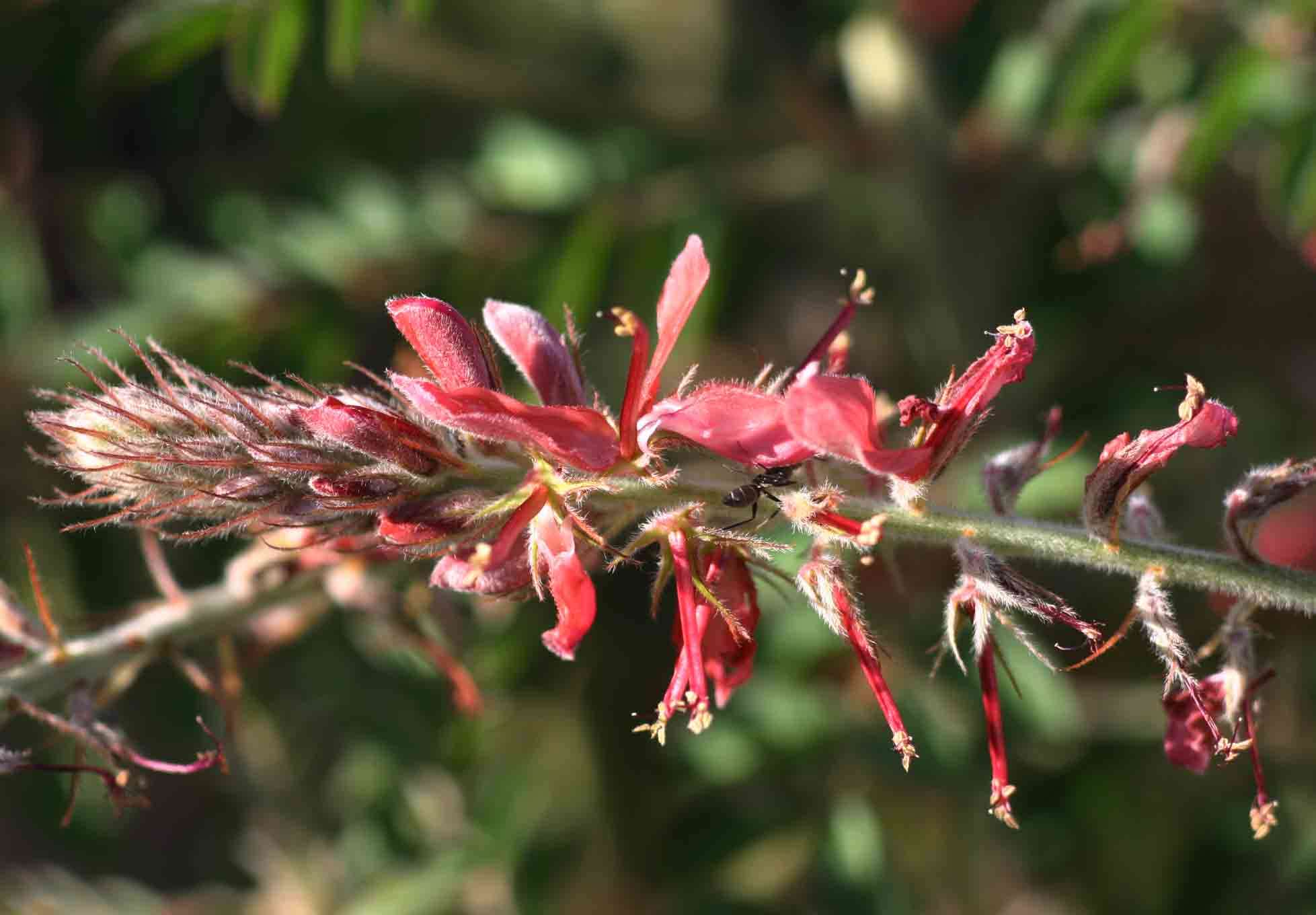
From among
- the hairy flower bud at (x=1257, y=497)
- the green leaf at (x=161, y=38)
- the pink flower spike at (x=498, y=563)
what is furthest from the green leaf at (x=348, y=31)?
the hairy flower bud at (x=1257, y=497)

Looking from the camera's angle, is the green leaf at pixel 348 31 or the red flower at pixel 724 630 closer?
the red flower at pixel 724 630

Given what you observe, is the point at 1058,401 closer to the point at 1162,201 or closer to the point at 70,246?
the point at 1162,201

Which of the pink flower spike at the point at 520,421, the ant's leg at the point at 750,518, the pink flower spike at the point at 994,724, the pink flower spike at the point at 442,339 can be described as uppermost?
the pink flower spike at the point at 442,339

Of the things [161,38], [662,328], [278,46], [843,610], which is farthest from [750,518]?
[161,38]

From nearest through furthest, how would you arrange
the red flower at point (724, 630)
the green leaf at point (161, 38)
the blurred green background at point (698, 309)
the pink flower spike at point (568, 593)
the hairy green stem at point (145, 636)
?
the pink flower spike at point (568, 593) < the red flower at point (724, 630) < the hairy green stem at point (145, 636) < the green leaf at point (161, 38) < the blurred green background at point (698, 309)

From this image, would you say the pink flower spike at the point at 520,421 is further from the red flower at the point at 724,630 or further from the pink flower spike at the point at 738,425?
the red flower at the point at 724,630

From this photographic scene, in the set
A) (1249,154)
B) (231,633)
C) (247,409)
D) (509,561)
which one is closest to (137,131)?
(231,633)

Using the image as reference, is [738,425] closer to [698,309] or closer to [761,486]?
[761,486]
